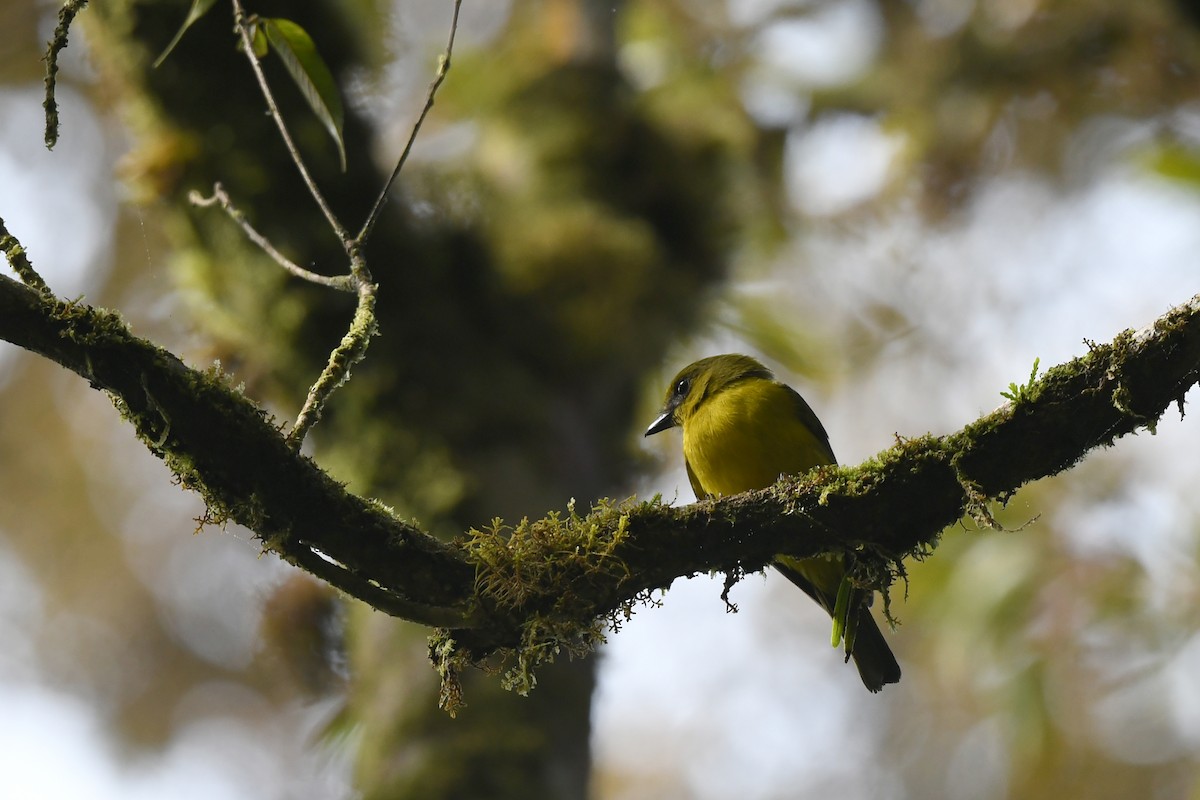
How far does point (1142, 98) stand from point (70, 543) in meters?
9.01

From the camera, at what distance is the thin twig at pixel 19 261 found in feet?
5.98

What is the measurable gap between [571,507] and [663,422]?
A: 82.6 inches

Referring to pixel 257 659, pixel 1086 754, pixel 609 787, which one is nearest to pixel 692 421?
pixel 257 659

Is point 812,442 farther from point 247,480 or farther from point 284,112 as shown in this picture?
point 284,112

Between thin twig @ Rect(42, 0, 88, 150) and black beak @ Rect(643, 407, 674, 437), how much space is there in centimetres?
261

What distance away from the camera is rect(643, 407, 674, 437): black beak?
14.0 feet

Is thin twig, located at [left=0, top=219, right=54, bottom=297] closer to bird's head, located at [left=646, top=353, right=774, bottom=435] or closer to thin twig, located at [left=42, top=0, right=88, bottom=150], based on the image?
thin twig, located at [left=42, top=0, right=88, bottom=150]

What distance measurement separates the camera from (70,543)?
8727 millimetres

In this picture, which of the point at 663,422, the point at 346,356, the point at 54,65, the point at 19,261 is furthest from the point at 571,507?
the point at 663,422

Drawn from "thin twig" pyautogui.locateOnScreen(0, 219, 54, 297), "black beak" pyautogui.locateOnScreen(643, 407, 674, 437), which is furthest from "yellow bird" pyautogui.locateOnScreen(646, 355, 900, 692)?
"thin twig" pyautogui.locateOnScreen(0, 219, 54, 297)

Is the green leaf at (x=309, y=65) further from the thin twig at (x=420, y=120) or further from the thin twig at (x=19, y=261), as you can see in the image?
the thin twig at (x=19, y=261)

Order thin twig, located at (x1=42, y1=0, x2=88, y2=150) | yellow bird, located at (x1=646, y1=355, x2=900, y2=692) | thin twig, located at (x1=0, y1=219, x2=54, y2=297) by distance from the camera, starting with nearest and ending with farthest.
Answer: thin twig, located at (x1=0, y1=219, x2=54, y2=297) → thin twig, located at (x1=42, y1=0, x2=88, y2=150) → yellow bird, located at (x1=646, y1=355, x2=900, y2=692)

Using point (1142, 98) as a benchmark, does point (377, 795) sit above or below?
below

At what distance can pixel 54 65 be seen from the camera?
87.4 inches
